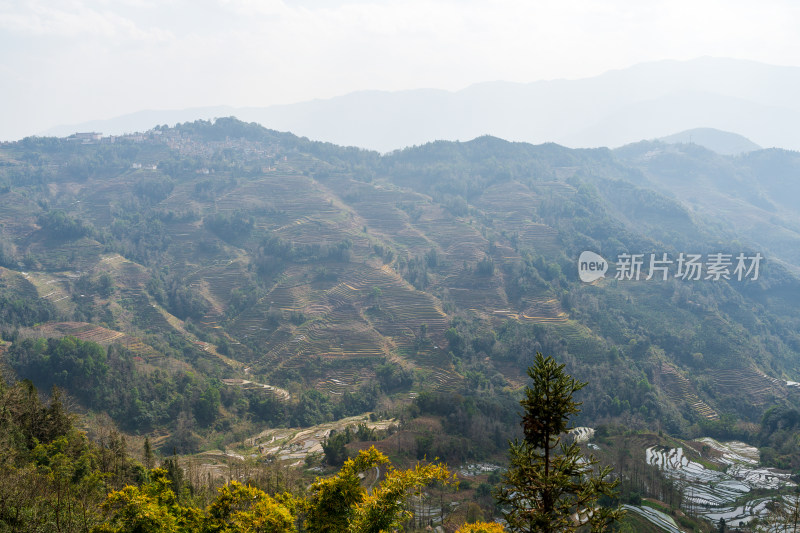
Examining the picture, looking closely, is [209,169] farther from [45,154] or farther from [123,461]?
[123,461]

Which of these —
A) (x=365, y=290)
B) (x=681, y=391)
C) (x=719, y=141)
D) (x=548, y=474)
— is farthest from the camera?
(x=719, y=141)

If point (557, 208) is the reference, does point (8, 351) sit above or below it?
below

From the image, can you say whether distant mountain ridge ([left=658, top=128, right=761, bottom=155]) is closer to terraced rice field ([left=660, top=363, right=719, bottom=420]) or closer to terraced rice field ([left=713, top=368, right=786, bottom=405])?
terraced rice field ([left=713, top=368, right=786, bottom=405])

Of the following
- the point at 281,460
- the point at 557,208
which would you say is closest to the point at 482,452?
the point at 281,460

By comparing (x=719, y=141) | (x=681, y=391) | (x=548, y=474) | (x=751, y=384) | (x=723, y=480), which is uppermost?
(x=719, y=141)

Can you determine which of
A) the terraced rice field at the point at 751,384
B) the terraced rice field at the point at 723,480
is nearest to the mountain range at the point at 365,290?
the terraced rice field at the point at 751,384

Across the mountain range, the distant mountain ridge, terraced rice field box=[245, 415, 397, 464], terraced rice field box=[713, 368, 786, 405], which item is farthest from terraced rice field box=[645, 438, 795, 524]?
the distant mountain ridge

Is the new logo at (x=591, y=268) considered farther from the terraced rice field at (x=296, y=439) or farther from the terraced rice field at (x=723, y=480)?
the terraced rice field at (x=296, y=439)

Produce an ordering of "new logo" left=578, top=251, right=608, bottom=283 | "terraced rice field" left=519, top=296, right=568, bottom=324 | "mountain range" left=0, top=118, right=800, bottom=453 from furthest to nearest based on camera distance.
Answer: "new logo" left=578, top=251, right=608, bottom=283 < "terraced rice field" left=519, top=296, right=568, bottom=324 < "mountain range" left=0, top=118, right=800, bottom=453

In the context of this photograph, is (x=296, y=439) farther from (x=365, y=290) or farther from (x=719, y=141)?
(x=719, y=141)

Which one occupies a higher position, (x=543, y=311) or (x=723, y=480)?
(x=543, y=311)

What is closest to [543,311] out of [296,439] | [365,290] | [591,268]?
[591,268]
